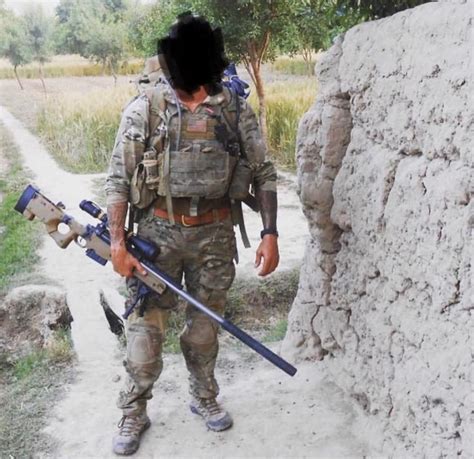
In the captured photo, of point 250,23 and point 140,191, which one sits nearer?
point 140,191

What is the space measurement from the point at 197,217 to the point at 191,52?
0.66 m

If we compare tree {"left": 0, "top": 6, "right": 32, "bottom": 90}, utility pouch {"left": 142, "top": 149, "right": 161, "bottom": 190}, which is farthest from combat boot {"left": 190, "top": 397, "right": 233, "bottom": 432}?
tree {"left": 0, "top": 6, "right": 32, "bottom": 90}

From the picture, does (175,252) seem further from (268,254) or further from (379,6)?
(379,6)

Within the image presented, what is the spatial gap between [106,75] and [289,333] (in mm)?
25384

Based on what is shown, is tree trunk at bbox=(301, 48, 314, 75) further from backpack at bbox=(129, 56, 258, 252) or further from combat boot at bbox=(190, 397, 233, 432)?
combat boot at bbox=(190, 397, 233, 432)

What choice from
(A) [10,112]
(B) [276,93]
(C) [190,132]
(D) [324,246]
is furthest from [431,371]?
(A) [10,112]

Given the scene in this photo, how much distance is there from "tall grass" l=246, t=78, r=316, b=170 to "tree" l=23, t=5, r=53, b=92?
15350mm

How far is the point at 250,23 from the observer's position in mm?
9453

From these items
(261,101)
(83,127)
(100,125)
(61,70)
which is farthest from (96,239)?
(61,70)

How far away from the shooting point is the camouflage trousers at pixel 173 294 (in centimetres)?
290

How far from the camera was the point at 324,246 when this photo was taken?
3.36 metres

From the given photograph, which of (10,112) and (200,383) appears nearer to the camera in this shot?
(200,383)

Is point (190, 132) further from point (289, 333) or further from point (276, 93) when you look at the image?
point (276, 93)

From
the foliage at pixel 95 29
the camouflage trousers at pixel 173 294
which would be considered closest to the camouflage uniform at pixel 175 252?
the camouflage trousers at pixel 173 294
